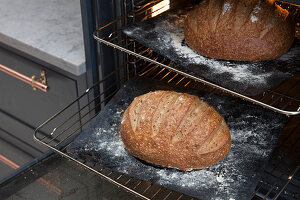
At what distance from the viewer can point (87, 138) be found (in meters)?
1.22

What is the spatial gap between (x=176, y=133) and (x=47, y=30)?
776 mm

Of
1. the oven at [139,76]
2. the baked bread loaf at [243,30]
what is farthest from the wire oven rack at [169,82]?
the baked bread loaf at [243,30]

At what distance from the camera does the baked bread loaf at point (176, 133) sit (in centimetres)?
108

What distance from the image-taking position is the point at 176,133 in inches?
42.8

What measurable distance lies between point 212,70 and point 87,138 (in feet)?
1.27

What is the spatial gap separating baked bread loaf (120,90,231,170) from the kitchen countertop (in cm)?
39

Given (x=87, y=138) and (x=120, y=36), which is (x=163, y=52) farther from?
(x=87, y=138)

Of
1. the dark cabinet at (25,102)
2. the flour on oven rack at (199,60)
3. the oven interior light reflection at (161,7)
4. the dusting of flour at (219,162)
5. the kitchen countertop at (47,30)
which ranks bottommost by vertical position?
the dark cabinet at (25,102)

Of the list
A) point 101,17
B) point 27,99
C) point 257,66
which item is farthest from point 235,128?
point 27,99

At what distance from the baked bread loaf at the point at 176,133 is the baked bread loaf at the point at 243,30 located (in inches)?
6.2

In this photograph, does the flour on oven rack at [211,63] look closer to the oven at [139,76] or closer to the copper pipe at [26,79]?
the oven at [139,76]

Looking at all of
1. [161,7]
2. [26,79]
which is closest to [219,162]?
[161,7]

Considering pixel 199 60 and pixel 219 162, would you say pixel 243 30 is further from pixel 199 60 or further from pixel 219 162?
pixel 219 162

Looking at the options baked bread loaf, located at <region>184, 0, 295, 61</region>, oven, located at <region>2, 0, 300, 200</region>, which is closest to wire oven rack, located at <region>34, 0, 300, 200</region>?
oven, located at <region>2, 0, 300, 200</region>
